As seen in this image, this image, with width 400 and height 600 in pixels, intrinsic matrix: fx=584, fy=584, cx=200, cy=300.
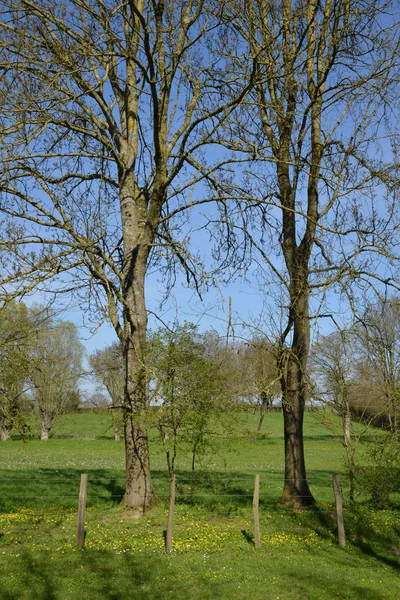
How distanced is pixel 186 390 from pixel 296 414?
324 cm

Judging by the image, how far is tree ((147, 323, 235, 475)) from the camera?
12352 mm

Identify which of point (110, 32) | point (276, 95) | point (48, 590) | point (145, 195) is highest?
point (276, 95)

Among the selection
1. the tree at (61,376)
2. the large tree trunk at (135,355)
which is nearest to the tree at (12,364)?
the large tree trunk at (135,355)

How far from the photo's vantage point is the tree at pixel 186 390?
486 inches

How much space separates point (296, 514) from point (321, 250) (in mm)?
6244

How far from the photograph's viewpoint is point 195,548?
10516 millimetres

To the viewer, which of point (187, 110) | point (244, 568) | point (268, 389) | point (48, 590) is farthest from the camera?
point (187, 110)

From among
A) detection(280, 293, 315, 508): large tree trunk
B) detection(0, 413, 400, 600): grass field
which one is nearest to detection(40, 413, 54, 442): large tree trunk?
detection(0, 413, 400, 600): grass field

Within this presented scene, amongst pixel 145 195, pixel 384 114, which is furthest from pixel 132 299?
pixel 384 114

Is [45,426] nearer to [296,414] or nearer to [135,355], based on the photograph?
[296,414]

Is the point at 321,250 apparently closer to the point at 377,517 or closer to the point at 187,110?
the point at 187,110

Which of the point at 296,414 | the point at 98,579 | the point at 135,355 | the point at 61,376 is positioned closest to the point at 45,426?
the point at 61,376

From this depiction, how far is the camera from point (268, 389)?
474 inches

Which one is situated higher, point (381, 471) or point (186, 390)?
point (186, 390)
